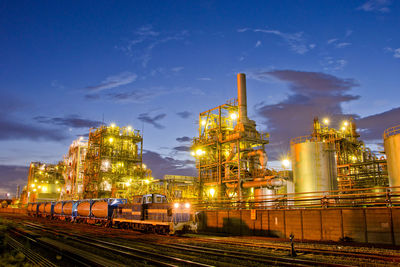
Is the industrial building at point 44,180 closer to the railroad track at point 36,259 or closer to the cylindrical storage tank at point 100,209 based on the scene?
the cylindrical storage tank at point 100,209

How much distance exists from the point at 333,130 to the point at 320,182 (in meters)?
27.1

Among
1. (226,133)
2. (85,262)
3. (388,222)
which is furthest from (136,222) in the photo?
(226,133)

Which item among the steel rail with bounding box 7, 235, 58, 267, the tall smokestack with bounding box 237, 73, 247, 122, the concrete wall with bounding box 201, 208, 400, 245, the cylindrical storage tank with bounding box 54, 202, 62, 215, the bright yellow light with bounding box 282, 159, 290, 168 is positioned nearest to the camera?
the steel rail with bounding box 7, 235, 58, 267

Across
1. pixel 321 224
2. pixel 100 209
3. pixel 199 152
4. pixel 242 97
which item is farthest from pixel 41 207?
pixel 321 224

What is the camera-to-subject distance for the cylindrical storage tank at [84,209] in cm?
3461

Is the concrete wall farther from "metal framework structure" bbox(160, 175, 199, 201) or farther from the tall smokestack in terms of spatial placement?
Answer: the tall smokestack

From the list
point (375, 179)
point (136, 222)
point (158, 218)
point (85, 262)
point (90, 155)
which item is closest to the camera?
point (85, 262)

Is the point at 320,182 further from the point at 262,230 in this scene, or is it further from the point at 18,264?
the point at 18,264

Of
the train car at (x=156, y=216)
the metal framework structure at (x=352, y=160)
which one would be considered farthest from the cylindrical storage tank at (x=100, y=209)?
the metal framework structure at (x=352, y=160)

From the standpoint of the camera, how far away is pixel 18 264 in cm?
1165

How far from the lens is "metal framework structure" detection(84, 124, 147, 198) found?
59.1m

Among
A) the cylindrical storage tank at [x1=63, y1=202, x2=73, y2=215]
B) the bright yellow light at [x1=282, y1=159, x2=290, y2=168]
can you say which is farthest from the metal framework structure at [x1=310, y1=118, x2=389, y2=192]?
the cylindrical storage tank at [x1=63, y1=202, x2=73, y2=215]

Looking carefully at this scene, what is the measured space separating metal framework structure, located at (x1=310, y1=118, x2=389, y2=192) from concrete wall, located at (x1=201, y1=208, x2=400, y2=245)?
19.7 metres

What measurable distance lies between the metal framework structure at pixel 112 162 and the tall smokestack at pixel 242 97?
23.5 meters
